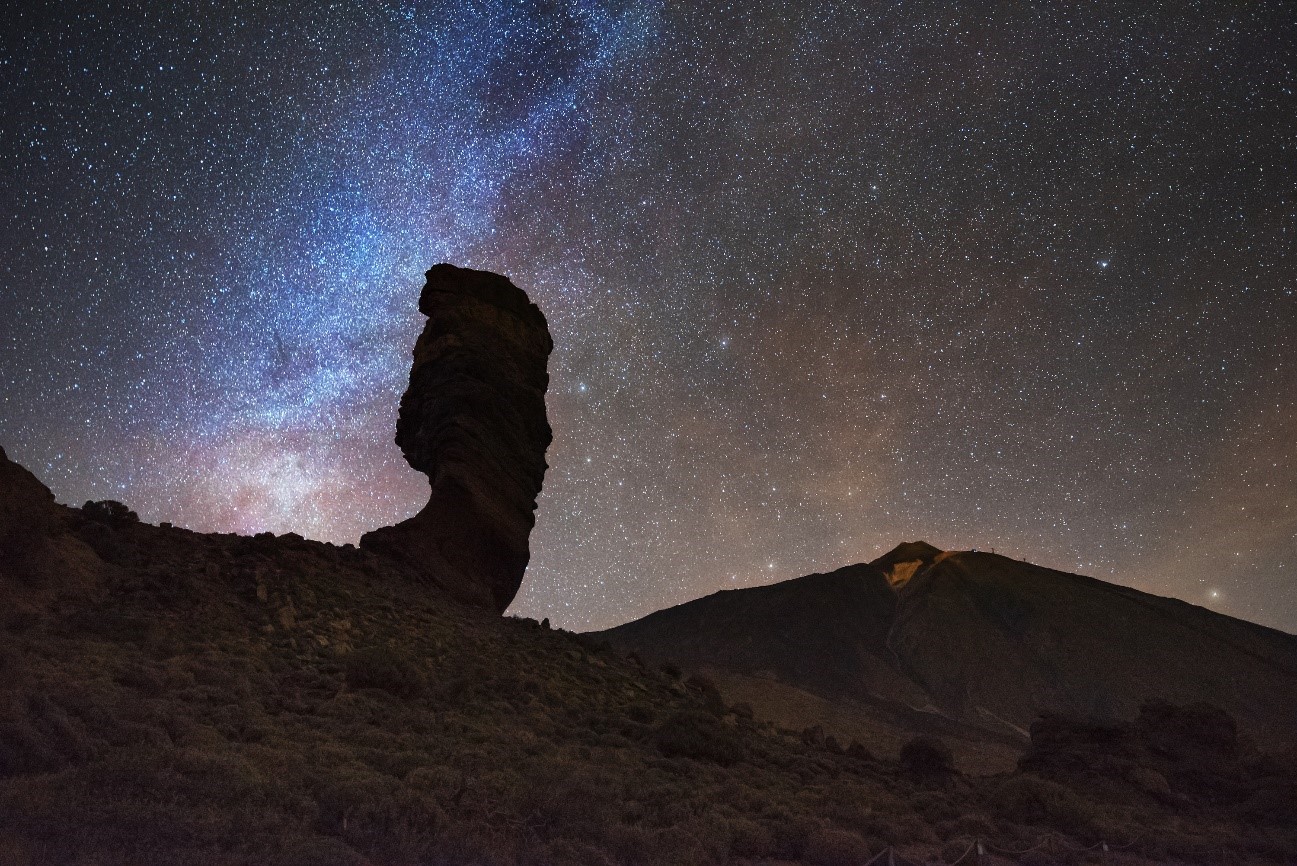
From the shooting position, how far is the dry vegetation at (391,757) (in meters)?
6.21

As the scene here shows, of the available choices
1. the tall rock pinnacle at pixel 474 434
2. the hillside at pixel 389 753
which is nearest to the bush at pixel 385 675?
the hillside at pixel 389 753

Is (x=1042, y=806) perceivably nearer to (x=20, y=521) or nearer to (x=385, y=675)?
(x=385, y=675)

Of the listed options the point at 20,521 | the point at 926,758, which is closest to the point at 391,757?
the point at 20,521

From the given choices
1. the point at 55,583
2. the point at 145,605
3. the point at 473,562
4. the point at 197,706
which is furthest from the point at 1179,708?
the point at 55,583

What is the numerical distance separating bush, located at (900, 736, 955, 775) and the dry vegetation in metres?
0.07

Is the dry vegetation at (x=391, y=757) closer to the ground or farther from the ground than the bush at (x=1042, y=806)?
farther from the ground

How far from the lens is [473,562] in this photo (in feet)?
70.4

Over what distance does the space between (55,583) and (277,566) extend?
15.1ft

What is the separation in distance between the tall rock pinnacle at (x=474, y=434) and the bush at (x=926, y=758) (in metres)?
12.2

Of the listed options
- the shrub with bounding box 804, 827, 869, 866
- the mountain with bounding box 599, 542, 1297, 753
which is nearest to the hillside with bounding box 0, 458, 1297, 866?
the shrub with bounding box 804, 827, 869, 866

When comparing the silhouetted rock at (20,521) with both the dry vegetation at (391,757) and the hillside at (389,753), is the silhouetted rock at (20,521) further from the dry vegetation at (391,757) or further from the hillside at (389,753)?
the dry vegetation at (391,757)

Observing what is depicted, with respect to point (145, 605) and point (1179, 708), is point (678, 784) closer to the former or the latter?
point (145, 605)

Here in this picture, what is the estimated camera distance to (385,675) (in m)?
11.7

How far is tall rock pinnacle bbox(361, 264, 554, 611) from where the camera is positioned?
2102 centimetres
